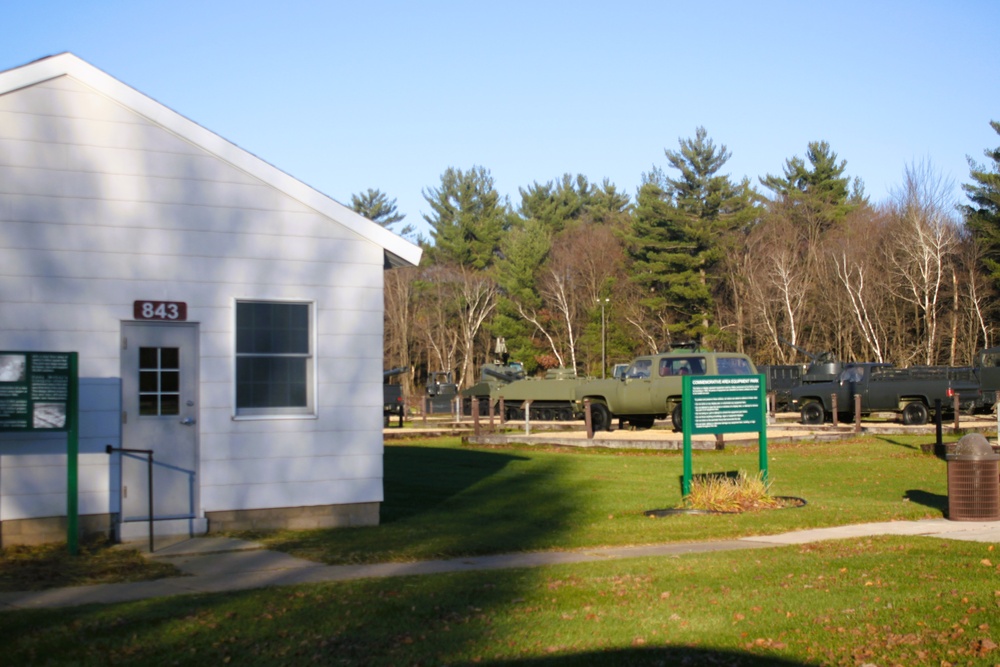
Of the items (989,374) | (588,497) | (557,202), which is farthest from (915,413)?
(557,202)

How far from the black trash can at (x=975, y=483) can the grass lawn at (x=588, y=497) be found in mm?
736

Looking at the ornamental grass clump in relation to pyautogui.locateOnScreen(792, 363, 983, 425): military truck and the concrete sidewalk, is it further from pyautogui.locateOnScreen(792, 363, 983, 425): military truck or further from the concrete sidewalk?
pyautogui.locateOnScreen(792, 363, 983, 425): military truck

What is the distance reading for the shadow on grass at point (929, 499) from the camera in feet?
47.4

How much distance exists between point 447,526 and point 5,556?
4.89 meters

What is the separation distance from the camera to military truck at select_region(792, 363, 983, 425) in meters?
30.2

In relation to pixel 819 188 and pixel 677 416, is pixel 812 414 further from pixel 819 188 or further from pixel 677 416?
pixel 819 188

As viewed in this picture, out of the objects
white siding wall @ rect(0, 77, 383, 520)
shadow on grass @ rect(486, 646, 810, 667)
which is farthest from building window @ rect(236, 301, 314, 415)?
shadow on grass @ rect(486, 646, 810, 667)

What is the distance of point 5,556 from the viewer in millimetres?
10469

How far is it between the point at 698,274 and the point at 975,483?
5344 cm

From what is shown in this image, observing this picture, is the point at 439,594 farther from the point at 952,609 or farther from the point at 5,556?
the point at 5,556

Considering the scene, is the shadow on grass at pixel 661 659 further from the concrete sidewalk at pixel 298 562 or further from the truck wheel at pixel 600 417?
the truck wheel at pixel 600 417

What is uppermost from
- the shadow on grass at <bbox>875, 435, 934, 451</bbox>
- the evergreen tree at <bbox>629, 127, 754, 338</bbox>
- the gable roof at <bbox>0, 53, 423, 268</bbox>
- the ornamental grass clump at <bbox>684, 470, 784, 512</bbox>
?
the evergreen tree at <bbox>629, 127, 754, 338</bbox>

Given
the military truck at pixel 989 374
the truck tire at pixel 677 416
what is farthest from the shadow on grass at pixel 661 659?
the military truck at pixel 989 374

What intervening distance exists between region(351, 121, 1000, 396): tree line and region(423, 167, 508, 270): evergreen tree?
13 centimetres
